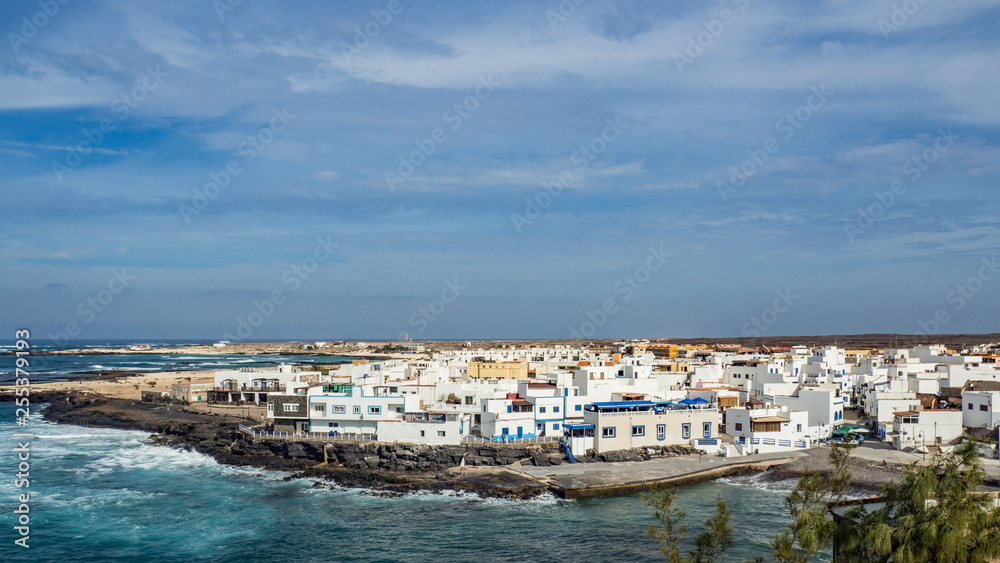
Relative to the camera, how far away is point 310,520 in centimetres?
3194

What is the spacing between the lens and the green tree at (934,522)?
37.2 ft

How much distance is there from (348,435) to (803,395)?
32595 mm

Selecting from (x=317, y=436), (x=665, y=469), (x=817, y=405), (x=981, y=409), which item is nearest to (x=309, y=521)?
(x=317, y=436)

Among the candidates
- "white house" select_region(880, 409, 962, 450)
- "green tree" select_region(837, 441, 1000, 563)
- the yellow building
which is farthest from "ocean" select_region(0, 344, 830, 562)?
the yellow building

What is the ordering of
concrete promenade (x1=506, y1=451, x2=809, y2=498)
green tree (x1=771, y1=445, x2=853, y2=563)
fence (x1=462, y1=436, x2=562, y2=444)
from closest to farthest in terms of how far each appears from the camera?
green tree (x1=771, y1=445, x2=853, y2=563), concrete promenade (x1=506, y1=451, x2=809, y2=498), fence (x1=462, y1=436, x2=562, y2=444)

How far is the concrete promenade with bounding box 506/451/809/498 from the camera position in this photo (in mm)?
36219

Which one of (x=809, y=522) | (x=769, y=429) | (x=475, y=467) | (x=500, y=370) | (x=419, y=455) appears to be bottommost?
(x=475, y=467)

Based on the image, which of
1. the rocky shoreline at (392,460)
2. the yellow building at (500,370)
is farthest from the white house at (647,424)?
the yellow building at (500,370)

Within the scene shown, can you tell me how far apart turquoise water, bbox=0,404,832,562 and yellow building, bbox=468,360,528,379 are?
34.6 m

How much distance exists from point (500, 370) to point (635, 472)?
115ft

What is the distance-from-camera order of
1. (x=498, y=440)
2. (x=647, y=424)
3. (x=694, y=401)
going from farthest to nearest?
(x=694, y=401) < (x=647, y=424) < (x=498, y=440)

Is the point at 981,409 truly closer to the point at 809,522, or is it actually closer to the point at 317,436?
the point at 809,522

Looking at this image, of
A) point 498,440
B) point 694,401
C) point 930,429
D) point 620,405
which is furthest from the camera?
point 694,401

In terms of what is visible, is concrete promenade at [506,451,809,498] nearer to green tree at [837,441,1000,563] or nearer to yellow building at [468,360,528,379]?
green tree at [837,441,1000,563]
